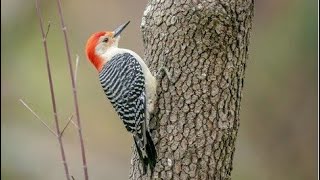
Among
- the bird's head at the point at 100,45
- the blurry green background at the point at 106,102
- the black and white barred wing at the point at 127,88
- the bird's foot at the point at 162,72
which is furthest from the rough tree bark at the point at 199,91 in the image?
the blurry green background at the point at 106,102

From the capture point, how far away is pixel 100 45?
4398 millimetres

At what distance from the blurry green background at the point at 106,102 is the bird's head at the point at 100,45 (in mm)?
3975

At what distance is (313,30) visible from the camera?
798 cm

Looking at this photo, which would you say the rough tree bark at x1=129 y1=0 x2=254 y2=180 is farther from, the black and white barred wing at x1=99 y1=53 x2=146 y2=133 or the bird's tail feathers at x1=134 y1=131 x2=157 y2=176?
the black and white barred wing at x1=99 y1=53 x2=146 y2=133

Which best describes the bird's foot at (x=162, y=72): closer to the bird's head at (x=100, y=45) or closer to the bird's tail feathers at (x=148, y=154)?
the bird's tail feathers at (x=148, y=154)

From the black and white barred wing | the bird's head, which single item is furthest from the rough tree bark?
the bird's head

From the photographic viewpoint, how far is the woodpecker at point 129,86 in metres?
3.94

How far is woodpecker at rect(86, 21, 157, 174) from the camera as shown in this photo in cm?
394

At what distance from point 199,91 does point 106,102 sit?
530 centimetres

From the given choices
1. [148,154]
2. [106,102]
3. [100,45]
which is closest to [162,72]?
[148,154]

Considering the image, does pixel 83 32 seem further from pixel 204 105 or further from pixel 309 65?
pixel 204 105

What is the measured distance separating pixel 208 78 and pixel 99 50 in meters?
0.96

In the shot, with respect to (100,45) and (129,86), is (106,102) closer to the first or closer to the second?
(100,45)

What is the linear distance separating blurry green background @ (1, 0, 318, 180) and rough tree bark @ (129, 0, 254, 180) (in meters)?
4.63
